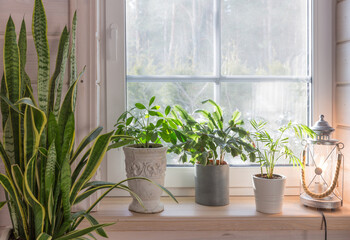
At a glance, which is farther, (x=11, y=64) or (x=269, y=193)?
(x=269, y=193)

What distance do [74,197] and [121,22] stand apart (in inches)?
30.6

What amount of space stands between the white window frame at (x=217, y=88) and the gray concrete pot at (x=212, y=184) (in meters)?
0.13

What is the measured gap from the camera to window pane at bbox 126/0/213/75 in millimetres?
1484

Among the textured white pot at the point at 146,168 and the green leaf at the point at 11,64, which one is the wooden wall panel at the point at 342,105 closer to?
the textured white pot at the point at 146,168

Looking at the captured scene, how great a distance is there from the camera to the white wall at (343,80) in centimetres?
138

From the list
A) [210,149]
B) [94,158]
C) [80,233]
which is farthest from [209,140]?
[80,233]

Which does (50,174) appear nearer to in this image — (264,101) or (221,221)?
(221,221)

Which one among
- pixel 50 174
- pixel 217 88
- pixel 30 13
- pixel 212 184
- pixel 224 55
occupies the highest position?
pixel 30 13

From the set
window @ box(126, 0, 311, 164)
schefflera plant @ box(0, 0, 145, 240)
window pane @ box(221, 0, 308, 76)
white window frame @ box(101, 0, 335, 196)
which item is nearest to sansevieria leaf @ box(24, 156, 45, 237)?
schefflera plant @ box(0, 0, 145, 240)

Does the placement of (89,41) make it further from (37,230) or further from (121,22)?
(37,230)

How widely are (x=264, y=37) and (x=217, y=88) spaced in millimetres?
311

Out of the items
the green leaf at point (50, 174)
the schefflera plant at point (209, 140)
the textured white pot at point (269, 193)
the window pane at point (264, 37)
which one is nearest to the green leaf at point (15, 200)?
the green leaf at point (50, 174)

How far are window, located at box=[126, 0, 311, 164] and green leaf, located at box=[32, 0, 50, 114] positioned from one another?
48 centimetres

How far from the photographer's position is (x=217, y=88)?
1.51 metres
